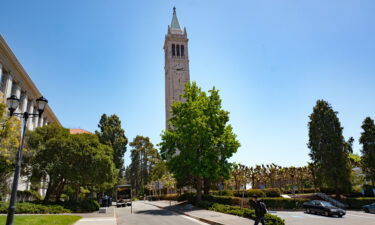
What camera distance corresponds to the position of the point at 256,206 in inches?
497

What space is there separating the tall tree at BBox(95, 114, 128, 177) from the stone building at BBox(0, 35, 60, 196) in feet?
39.7

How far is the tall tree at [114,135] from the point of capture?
4969 centimetres

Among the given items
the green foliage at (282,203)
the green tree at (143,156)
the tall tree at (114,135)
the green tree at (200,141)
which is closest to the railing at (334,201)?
the green foliage at (282,203)

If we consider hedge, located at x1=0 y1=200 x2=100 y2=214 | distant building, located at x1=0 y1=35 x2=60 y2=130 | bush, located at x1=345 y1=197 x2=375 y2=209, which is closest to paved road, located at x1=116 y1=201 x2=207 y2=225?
hedge, located at x1=0 y1=200 x2=100 y2=214

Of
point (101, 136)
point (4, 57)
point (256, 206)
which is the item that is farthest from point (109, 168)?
point (101, 136)

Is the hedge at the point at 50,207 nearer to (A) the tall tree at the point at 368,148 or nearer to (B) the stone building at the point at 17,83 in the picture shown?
(B) the stone building at the point at 17,83

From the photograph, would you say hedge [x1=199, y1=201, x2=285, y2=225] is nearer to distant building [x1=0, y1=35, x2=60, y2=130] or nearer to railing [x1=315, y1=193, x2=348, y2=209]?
railing [x1=315, y1=193, x2=348, y2=209]

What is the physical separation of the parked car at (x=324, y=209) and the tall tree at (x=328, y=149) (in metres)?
14.2

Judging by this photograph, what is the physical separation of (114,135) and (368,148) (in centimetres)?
4308

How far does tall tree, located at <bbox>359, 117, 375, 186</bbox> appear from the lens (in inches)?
1512

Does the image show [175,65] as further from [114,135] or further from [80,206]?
[80,206]

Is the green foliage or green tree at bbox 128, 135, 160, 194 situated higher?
green tree at bbox 128, 135, 160, 194

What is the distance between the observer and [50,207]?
22.5m

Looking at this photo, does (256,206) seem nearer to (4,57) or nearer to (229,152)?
(229,152)
